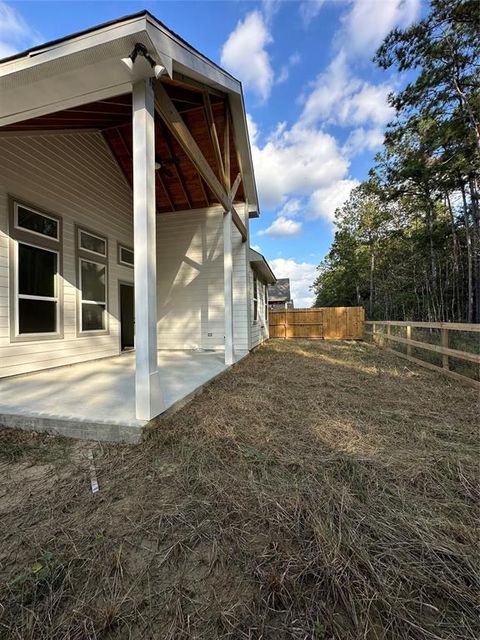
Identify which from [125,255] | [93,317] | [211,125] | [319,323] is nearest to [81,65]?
[211,125]

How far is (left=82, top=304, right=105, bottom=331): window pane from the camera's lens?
5.62 meters

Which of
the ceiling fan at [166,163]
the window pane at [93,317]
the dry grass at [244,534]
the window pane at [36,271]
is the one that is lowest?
the dry grass at [244,534]

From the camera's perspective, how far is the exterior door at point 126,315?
716 centimetres

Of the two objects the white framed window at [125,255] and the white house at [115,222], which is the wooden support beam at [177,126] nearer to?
the white house at [115,222]

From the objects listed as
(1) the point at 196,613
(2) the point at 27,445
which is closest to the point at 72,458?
(2) the point at 27,445

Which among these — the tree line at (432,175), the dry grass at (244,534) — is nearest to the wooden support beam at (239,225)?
the dry grass at (244,534)

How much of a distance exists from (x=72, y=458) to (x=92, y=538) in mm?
1006

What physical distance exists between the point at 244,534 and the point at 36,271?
4.98 meters

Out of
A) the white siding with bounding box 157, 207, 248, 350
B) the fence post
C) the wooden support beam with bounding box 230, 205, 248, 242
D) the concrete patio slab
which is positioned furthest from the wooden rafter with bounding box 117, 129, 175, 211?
the fence post

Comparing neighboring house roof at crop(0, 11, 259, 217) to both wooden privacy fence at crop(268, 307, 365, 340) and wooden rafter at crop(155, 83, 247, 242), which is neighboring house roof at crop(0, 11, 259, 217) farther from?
wooden privacy fence at crop(268, 307, 365, 340)

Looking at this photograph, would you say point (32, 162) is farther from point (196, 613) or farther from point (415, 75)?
point (415, 75)

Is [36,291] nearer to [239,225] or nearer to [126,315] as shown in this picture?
[126,315]

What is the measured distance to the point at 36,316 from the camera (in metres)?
4.57

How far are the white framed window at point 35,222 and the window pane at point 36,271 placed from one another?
0.28 m
